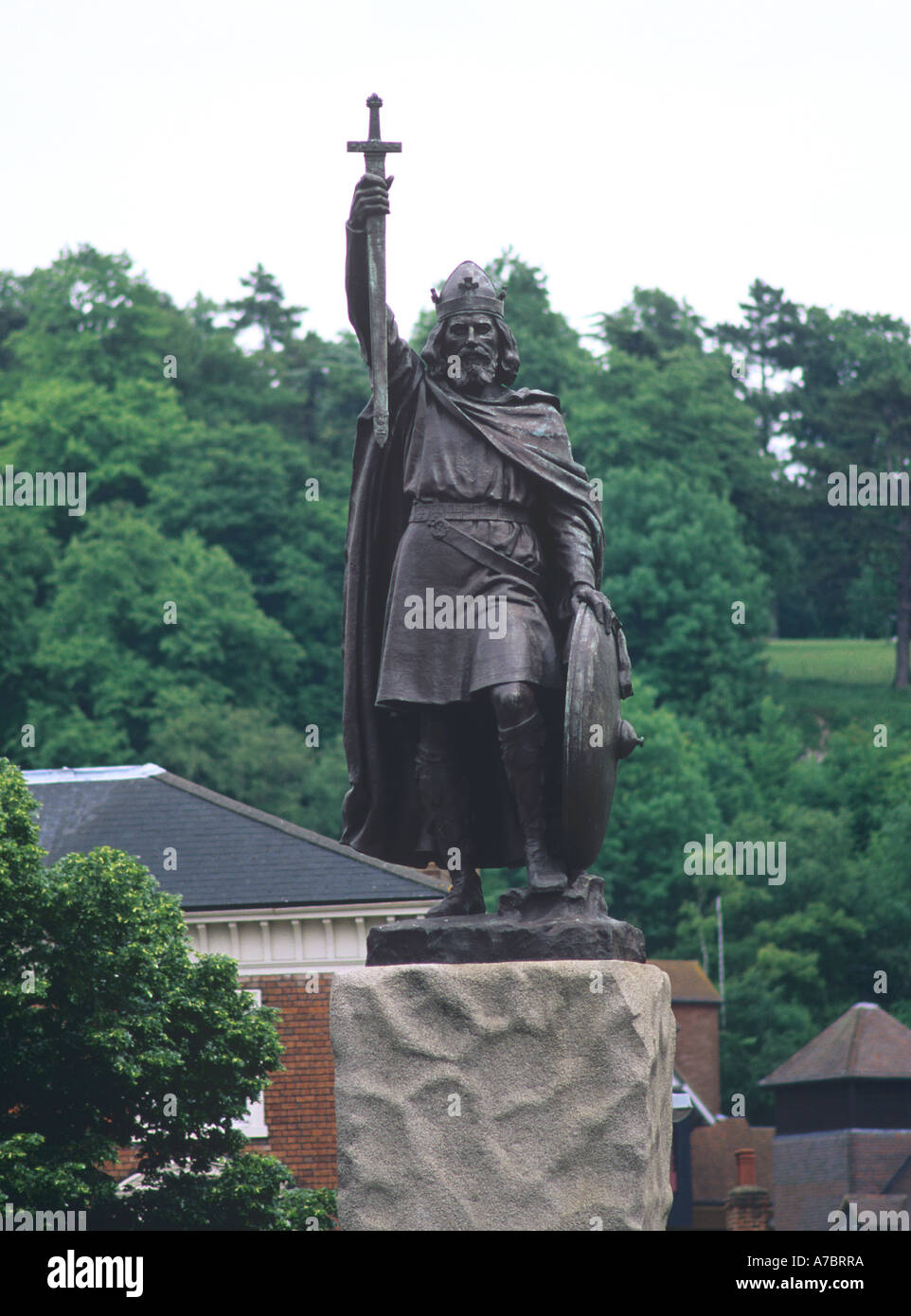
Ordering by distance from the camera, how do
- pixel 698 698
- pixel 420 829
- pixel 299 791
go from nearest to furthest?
pixel 420 829, pixel 299 791, pixel 698 698

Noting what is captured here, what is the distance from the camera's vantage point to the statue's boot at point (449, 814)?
1090 cm

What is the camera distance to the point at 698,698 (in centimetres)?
8344

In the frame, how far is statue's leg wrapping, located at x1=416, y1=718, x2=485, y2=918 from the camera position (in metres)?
10.9

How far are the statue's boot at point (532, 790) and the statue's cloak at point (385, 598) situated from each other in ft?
1.09

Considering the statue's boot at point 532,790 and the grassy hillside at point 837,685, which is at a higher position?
the grassy hillside at point 837,685

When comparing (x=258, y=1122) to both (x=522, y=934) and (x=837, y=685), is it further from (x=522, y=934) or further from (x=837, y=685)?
(x=837, y=685)

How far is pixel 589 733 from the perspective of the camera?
34.0 ft

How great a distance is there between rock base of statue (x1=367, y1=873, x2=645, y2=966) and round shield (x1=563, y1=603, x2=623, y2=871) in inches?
10.0

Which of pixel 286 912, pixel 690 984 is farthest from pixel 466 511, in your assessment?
pixel 690 984

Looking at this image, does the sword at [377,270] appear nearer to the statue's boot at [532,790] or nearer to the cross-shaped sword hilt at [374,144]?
the cross-shaped sword hilt at [374,144]

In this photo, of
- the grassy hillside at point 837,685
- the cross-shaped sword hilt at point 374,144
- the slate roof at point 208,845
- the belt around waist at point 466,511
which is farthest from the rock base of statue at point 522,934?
the grassy hillside at point 837,685

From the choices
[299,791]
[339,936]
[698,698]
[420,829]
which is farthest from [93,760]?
[420,829]
